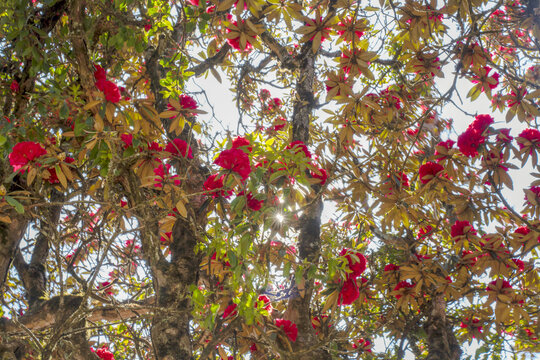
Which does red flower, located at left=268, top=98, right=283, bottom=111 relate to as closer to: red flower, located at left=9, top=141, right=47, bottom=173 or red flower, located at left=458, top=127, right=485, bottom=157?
red flower, located at left=458, top=127, right=485, bottom=157

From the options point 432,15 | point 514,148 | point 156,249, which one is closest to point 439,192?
point 514,148

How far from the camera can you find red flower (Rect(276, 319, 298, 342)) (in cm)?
185

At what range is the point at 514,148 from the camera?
192 cm

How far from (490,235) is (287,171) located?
1449 mm

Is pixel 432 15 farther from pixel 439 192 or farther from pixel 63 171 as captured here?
pixel 63 171

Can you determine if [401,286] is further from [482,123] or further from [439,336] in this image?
[482,123]

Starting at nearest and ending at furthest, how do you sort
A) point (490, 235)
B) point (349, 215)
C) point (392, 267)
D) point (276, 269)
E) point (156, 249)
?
point (156, 249) < point (276, 269) < point (490, 235) < point (349, 215) < point (392, 267)

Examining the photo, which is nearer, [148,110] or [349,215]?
[148,110]

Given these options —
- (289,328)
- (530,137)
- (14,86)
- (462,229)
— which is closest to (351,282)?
(289,328)

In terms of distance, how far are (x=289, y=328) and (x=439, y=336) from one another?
1600 millimetres

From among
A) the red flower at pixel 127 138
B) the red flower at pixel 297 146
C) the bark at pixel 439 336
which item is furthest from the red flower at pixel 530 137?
the red flower at pixel 127 138

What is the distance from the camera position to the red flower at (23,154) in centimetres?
155

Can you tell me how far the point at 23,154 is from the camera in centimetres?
156

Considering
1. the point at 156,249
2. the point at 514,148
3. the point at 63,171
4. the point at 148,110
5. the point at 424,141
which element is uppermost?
the point at 424,141
